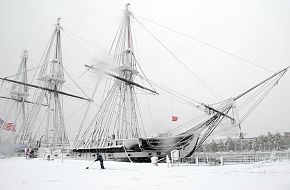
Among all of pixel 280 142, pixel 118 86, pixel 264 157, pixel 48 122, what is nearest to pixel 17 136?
pixel 48 122

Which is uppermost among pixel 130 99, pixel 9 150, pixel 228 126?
pixel 130 99

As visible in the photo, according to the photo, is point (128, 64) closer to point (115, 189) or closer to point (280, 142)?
point (115, 189)

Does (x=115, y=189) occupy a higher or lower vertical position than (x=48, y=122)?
lower

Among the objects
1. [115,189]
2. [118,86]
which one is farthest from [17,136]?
[115,189]

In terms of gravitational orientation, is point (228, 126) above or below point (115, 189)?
above

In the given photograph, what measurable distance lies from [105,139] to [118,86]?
7.29 meters

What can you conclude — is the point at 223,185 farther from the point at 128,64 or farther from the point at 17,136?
the point at 17,136

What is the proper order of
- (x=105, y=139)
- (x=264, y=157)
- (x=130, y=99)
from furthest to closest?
(x=130, y=99) → (x=105, y=139) → (x=264, y=157)

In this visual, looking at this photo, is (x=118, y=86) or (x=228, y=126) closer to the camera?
(x=228, y=126)

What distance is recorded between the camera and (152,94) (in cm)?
3578

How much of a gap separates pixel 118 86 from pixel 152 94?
440cm

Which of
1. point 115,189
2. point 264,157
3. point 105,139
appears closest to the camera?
point 115,189

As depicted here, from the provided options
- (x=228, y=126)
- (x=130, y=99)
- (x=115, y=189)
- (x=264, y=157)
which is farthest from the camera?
(x=130, y=99)

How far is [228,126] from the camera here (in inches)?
944
